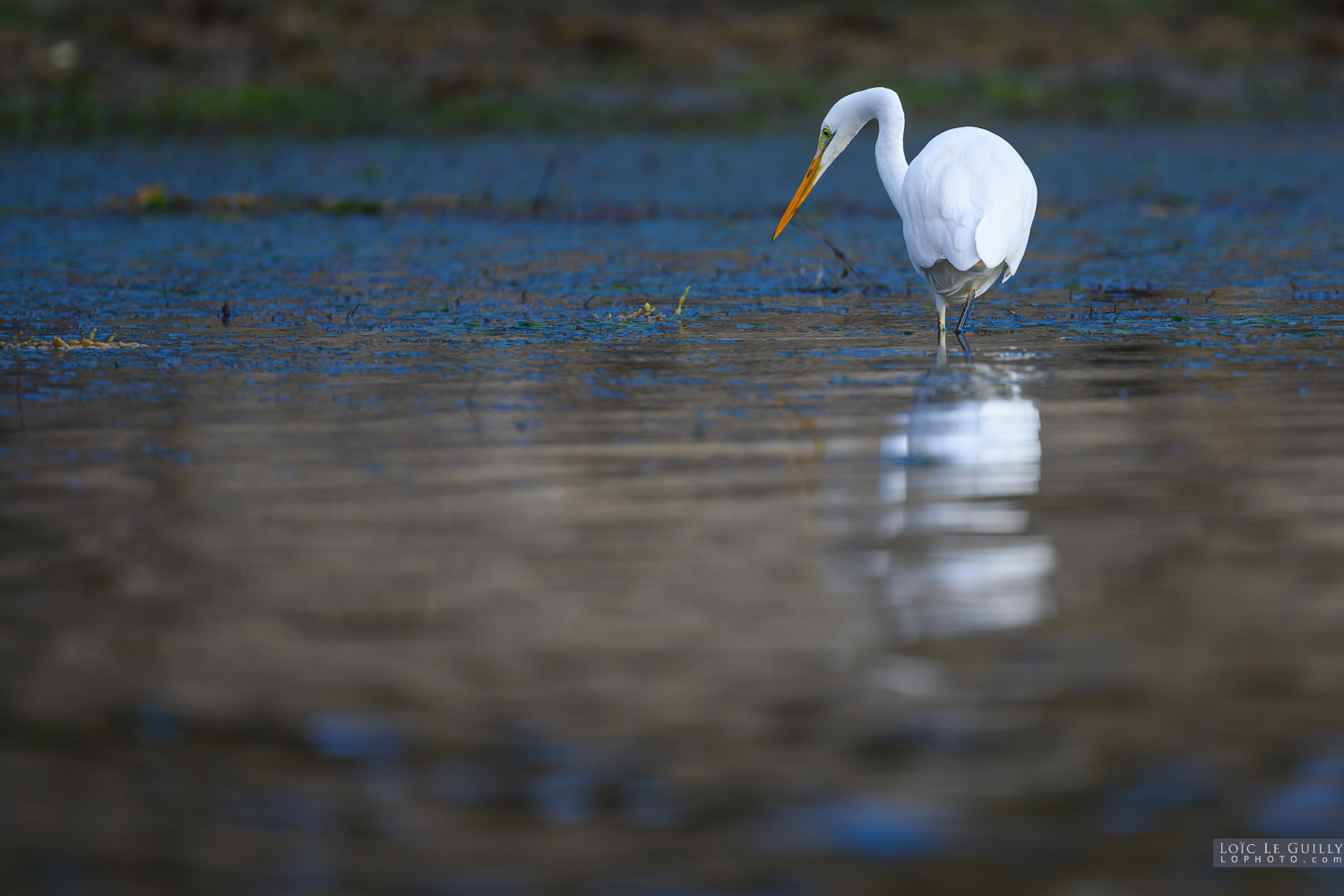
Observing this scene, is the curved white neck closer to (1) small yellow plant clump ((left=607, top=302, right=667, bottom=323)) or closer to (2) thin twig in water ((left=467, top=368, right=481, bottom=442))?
(1) small yellow plant clump ((left=607, top=302, right=667, bottom=323))

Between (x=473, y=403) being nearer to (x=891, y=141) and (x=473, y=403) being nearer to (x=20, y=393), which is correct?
(x=20, y=393)

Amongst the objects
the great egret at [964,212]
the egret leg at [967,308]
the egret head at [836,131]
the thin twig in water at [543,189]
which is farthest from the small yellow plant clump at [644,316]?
the thin twig in water at [543,189]

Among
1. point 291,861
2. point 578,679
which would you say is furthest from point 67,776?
point 578,679

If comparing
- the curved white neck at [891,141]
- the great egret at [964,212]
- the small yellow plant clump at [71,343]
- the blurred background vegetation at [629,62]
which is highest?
the blurred background vegetation at [629,62]

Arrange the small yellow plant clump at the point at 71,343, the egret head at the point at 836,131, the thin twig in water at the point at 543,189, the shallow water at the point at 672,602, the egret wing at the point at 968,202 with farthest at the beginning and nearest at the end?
the thin twig in water at the point at 543,189 < the egret head at the point at 836,131 < the small yellow plant clump at the point at 71,343 < the egret wing at the point at 968,202 < the shallow water at the point at 672,602

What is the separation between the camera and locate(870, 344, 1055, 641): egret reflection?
358cm

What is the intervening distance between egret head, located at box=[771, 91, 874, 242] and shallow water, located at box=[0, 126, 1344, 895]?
3.02 ft

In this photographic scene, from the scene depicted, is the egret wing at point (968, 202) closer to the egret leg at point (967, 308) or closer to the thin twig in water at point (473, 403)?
the egret leg at point (967, 308)

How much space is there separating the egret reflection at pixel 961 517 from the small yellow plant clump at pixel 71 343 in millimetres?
3576

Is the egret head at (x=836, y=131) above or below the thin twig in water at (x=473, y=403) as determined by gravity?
above

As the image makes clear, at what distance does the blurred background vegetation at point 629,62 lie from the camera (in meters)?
28.5

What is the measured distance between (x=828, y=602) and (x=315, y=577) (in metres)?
1.14

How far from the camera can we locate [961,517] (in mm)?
4281

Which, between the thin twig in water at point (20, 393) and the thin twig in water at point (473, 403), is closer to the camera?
the thin twig in water at point (473, 403)
